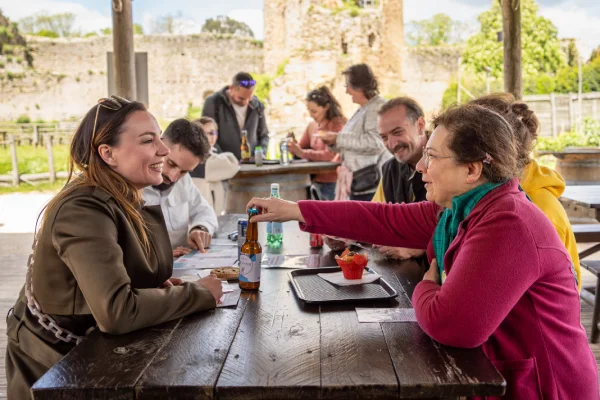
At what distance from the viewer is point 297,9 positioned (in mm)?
20672

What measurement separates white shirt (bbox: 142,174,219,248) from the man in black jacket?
2.92m

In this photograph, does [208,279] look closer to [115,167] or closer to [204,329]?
[204,329]

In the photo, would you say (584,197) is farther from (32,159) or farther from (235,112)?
(32,159)

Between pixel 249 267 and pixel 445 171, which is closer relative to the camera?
pixel 445 171

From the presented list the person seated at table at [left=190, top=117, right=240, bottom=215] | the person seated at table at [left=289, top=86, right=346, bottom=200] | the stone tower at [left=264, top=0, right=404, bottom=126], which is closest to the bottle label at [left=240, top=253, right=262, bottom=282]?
the person seated at table at [left=190, top=117, right=240, bottom=215]

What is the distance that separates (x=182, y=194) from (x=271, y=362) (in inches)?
78.8

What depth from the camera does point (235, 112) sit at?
639 cm

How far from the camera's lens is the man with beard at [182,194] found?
3055 millimetres

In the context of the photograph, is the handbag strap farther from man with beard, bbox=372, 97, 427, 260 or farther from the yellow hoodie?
man with beard, bbox=372, 97, 427, 260

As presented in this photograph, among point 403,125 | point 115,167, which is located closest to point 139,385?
point 115,167

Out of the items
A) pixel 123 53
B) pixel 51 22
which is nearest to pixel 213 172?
pixel 123 53

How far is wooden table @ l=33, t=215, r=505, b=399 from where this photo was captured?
133 cm

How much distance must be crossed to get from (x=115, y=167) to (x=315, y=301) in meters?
0.71

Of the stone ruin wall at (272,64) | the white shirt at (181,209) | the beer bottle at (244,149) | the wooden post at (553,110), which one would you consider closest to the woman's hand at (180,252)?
the white shirt at (181,209)
